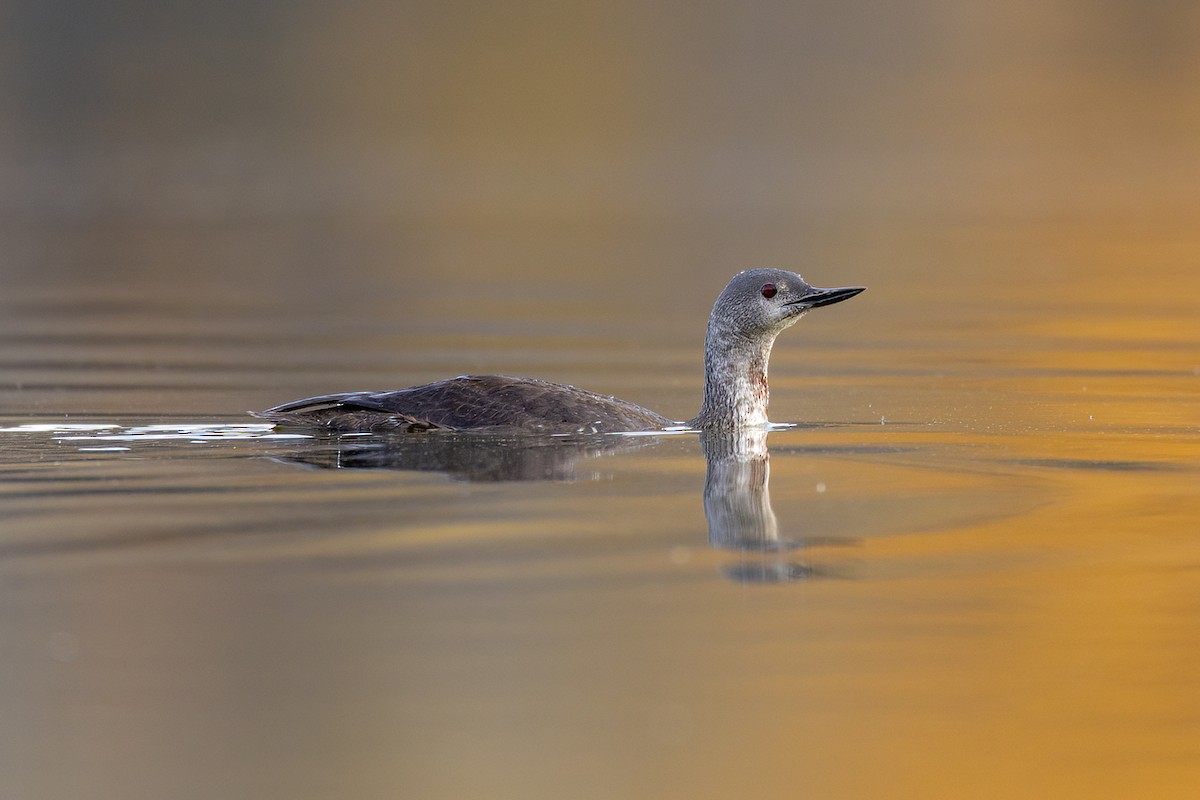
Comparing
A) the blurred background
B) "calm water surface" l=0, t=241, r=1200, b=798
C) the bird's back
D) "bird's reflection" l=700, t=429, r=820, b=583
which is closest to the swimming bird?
the bird's back

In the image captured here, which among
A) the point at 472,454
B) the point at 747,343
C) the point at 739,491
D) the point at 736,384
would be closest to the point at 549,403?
the point at 472,454

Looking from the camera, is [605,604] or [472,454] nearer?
[605,604]

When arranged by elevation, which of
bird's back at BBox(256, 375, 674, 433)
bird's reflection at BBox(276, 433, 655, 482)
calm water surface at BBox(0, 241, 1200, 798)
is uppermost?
bird's back at BBox(256, 375, 674, 433)

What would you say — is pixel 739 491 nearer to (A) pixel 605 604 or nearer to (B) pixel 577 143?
(A) pixel 605 604

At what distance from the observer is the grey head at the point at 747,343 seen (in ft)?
33.2

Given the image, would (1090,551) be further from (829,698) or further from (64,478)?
(64,478)

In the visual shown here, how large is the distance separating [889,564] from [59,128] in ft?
141

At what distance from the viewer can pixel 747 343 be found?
10.2m

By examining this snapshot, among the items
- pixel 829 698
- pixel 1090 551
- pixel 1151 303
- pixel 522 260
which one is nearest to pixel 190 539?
pixel 829 698

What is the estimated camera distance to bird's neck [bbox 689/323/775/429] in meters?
10.1

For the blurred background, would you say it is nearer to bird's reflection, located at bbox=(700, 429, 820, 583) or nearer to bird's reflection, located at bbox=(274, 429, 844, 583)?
bird's reflection, located at bbox=(274, 429, 844, 583)

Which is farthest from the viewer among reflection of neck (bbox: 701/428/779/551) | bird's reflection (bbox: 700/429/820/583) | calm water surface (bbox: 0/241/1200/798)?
reflection of neck (bbox: 701/428/779/551)

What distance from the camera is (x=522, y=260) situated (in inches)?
925

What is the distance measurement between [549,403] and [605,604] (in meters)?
3.43
